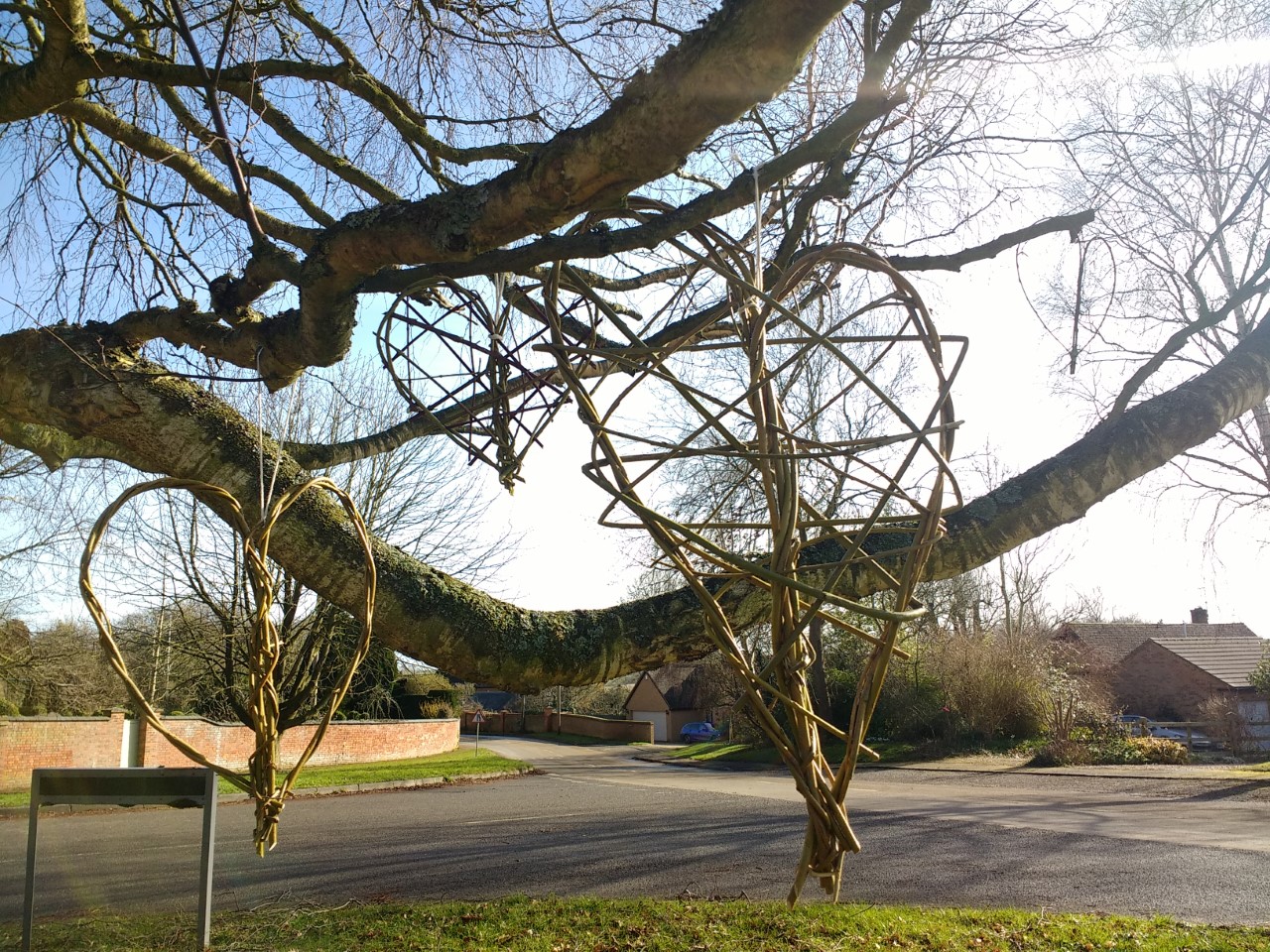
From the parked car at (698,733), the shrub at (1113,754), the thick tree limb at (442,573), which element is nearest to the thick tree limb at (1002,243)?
the thick tree limb at (442,573)

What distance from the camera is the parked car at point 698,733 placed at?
37.9 meters

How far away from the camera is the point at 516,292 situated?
2.44m

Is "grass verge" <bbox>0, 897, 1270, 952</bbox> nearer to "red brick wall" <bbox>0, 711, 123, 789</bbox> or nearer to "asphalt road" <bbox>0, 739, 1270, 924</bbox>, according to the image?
"asphalt road" <bbox>0, 739, 1270, 924</bbox>

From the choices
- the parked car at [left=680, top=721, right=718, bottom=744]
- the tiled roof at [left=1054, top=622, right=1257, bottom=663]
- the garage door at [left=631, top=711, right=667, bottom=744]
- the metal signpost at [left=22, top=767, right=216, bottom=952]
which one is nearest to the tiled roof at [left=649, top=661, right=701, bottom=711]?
the garage door at [left=631, top=711, right=667, bottom=744]

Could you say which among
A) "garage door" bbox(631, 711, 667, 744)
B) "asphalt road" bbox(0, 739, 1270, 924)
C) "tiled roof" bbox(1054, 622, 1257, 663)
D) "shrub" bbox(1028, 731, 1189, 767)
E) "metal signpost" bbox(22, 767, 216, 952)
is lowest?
"garage door" bbox(631, 711, 667, 744)

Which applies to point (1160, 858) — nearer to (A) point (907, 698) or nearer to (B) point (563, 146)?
(B) point (563, 146)

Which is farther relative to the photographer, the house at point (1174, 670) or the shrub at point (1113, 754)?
the house at point (1174, 670)

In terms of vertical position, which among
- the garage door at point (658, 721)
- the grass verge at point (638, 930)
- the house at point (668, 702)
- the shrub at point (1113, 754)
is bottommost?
the garage door at point (658, 721)

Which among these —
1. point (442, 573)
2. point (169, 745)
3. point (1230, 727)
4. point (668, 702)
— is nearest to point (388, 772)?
point (169, 745)

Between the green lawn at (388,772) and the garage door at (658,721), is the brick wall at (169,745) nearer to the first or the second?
the green lawn at (388,772)

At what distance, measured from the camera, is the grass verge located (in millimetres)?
5188

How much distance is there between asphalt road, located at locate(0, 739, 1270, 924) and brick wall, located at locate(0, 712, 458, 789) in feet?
10.4

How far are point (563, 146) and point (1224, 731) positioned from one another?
919 inches

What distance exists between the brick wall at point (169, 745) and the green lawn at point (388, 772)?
49 cm
